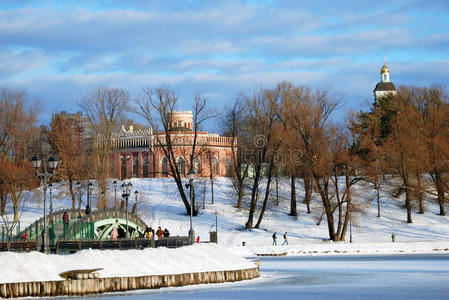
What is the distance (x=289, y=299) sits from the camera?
23.0 meters

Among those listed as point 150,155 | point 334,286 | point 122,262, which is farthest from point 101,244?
point 150,155

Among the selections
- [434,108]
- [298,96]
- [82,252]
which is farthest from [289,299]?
[434,108]

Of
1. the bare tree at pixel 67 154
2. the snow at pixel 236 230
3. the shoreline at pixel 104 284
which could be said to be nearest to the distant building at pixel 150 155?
the snow at pixel 236 230

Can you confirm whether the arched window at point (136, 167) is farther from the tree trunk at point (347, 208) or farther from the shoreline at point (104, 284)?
the shoreline at point (104, 284)

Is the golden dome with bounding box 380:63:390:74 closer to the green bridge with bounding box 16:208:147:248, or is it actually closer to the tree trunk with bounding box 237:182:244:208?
the tree trunk with bounding box 237:182:244:208

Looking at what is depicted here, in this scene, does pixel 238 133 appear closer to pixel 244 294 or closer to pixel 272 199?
pixel 272 199

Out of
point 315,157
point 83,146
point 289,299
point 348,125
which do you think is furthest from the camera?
point 83,146

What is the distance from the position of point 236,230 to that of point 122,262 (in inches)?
1621

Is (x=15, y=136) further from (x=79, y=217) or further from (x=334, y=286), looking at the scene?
(x=334, y=286)

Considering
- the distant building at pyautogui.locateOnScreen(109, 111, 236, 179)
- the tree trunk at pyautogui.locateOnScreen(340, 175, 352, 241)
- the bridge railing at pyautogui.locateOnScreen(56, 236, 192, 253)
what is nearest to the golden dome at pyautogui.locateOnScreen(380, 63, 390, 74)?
the distant building at pyautogui.locateOnScreen(109, 111, 236, 179)

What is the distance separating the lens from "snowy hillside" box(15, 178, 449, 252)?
66.8m

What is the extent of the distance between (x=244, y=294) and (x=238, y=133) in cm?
5239

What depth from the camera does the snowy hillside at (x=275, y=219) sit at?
2628 inches

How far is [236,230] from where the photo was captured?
69312mm
